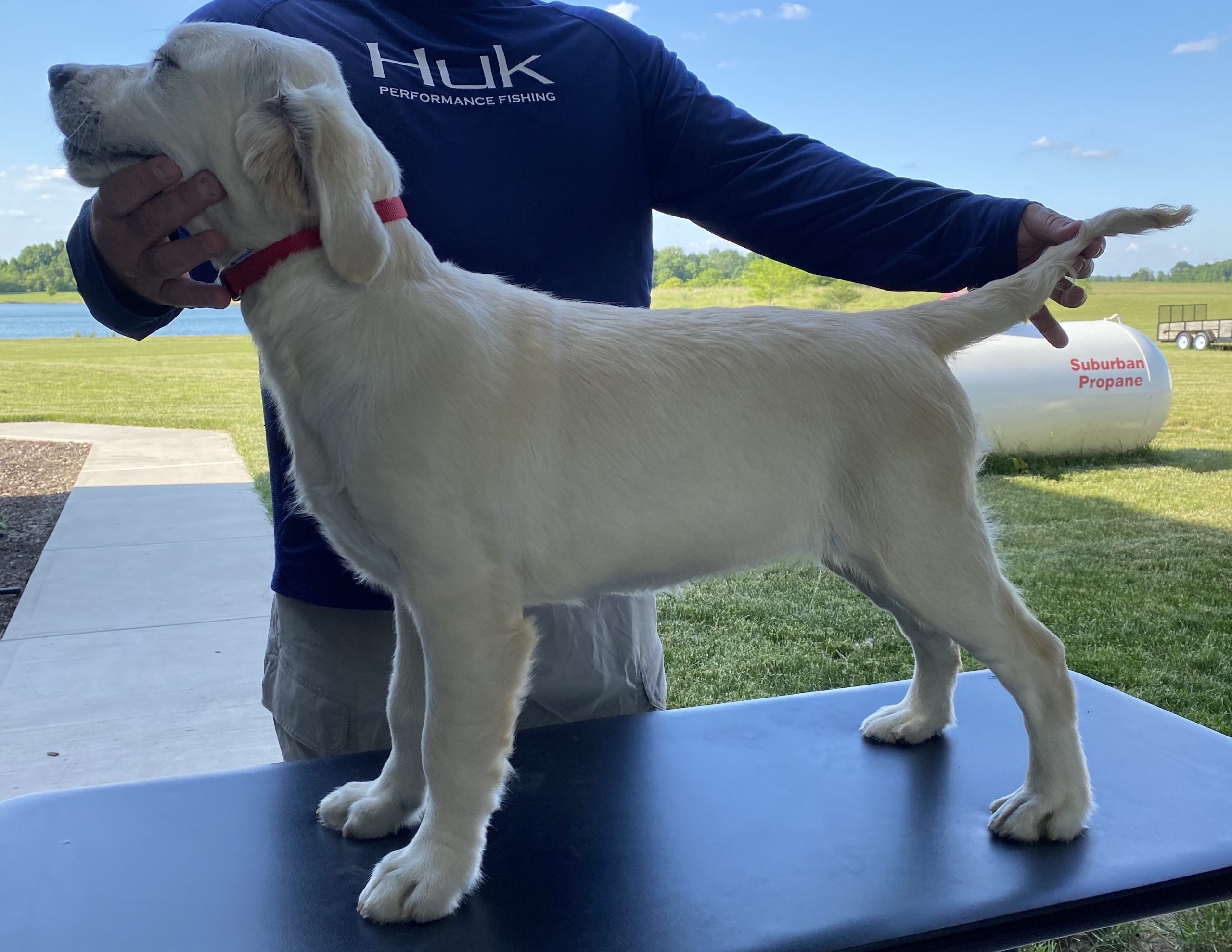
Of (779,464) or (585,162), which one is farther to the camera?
(585,162)

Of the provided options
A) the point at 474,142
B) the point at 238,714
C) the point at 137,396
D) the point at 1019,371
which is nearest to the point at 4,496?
the point at 238,714

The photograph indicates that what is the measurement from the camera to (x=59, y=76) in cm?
145

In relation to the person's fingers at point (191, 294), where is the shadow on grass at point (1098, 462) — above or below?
below

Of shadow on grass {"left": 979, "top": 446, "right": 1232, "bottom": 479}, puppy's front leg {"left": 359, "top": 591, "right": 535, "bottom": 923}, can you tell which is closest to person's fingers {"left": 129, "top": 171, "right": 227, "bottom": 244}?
puppy's front leg {"left": 359, "top": 591, "right": 535, "bottom": 923}

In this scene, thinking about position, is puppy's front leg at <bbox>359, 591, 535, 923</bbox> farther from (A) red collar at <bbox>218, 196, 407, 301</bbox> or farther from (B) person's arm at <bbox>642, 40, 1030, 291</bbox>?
(B) person's arm at <bbox>642, 40, 1030, 291</bbox>

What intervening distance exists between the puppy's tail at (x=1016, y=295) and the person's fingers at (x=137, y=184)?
1216mm

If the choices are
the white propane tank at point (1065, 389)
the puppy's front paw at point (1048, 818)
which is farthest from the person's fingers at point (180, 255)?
the white propane tank at point (1065, 389)

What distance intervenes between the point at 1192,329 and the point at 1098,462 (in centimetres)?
1433

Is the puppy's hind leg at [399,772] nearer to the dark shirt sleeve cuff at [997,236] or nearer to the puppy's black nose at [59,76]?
the puppy's black nose at [59,76]

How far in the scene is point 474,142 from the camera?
7.01 feet

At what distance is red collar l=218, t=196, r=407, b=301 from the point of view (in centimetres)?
145

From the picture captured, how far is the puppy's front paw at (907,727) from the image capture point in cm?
213

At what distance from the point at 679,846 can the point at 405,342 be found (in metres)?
0.96

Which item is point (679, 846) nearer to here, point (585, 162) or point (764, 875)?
point (764, 875)
